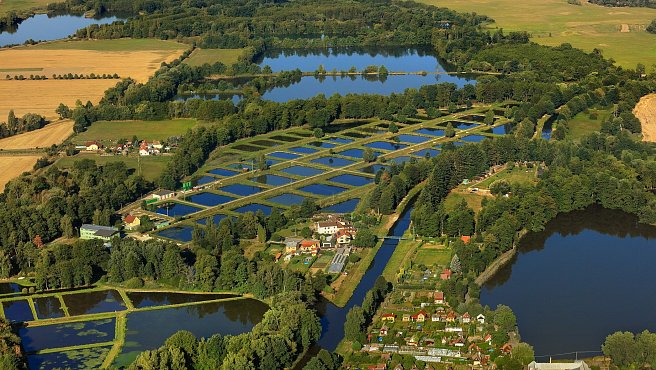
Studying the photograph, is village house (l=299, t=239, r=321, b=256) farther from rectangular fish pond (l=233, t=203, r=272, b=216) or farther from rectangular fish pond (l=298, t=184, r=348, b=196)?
rectangular fish pond (l=298, t=184, r=348, b=196)

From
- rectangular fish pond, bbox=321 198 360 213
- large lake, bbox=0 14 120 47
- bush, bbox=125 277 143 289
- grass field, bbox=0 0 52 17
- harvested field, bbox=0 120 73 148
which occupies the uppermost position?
grass field, bbox=0 0 52 17

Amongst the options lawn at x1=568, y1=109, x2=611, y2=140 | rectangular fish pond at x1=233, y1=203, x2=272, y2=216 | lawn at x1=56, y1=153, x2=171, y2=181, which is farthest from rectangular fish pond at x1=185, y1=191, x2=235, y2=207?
lawn at x1=568, y1=109, x2=611, y2=140

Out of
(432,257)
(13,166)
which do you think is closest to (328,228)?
(432,257)

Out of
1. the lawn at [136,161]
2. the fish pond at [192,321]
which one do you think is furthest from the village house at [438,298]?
the lawn at [136,161]

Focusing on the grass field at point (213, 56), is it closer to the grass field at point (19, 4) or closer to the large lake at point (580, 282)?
the grass field at point (19, 4)

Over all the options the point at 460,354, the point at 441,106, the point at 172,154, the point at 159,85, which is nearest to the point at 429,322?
the point at 460,354

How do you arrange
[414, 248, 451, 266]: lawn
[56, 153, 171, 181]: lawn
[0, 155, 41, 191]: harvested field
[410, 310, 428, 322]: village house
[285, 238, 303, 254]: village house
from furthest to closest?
1. [56, 153, 171, 181]: lawn
2. [0, 155, 41, 191]: harvested field
3. [285, 238, 303, 254]: village house
4. [414, 248, 451, 266]: lawn
5. [410, 310, 428, 322]: village house
